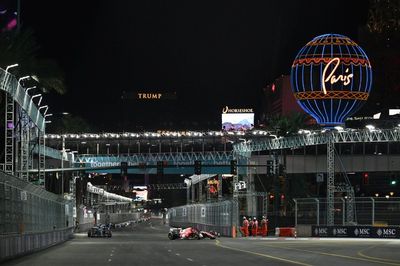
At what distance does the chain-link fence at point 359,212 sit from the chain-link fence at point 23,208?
68.9 feet

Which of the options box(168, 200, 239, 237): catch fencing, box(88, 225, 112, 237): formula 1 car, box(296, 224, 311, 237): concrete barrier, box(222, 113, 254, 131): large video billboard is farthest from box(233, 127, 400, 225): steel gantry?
box(222, 113, 254, 131): large video billboard

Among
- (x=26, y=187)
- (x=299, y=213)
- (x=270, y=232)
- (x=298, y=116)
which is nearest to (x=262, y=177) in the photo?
(x=298, y=116)

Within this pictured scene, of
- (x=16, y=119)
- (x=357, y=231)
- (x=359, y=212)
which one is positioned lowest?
(x=357, y=231)

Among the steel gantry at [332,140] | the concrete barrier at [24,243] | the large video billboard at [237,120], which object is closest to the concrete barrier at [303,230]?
the steel gantry at [332,140]

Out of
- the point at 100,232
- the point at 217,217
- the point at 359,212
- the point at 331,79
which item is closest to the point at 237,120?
the point at 331,79

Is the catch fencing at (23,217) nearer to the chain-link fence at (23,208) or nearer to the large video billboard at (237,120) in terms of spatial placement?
the chain-link fence at (23,208)

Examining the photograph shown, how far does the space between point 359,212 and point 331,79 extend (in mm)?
34325

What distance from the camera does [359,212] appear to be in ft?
204

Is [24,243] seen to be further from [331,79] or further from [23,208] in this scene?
[331,79]

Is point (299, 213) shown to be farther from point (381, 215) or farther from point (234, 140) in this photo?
point (234, 140)

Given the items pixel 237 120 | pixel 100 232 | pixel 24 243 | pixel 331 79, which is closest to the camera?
pixel 24 243

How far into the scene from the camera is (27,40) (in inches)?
2261

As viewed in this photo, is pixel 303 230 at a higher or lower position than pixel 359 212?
lower

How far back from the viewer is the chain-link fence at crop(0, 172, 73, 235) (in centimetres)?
3206
